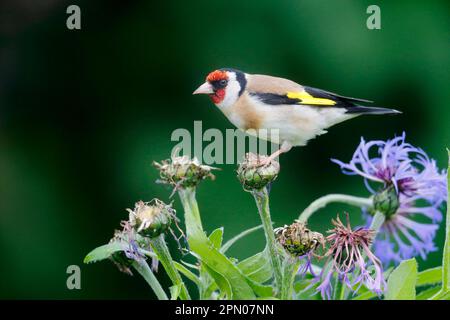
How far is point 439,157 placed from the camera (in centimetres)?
208

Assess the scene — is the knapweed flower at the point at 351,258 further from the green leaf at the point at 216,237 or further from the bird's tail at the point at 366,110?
the bird's tail at the point at 366,110

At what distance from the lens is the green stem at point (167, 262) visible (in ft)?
3.14

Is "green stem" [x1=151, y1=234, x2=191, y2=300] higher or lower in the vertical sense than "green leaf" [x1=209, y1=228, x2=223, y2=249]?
lower

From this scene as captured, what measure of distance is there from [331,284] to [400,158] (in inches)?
9.5

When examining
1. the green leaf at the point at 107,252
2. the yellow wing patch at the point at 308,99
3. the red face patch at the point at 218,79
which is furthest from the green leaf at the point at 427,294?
the red face patch at the point at 218,79

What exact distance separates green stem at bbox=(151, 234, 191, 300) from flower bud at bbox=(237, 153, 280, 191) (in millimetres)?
147

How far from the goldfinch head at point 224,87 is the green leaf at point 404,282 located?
0.72 metres

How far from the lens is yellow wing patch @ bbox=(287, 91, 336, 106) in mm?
1573

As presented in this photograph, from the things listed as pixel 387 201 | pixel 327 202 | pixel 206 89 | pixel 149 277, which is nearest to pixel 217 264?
pixel 149 277

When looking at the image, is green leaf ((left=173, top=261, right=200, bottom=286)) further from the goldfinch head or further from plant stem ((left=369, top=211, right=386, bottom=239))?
the goldfinch head

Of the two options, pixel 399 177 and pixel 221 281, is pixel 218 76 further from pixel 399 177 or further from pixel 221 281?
pixel 221 281

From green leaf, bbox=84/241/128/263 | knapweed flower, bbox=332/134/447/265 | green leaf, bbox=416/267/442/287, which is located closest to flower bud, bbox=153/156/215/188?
green leaf, bbox=84/241/128/263

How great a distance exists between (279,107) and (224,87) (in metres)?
0.13

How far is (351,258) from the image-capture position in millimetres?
945
